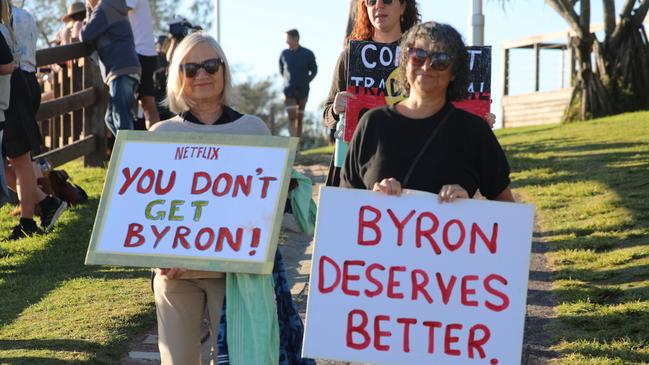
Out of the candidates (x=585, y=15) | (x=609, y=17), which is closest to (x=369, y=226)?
(x=585, y=15)

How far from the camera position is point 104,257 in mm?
4301

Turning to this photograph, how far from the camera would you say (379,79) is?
5.42 metres

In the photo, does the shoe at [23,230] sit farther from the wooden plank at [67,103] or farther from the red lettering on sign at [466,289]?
the red lettering on sign at [466,289]

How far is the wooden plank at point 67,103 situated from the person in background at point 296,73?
18.5 feet

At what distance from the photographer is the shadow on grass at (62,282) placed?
19.1 ft

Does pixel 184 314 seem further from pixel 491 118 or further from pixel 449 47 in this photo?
pixel 491 118

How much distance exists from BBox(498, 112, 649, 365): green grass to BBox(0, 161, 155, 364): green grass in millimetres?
2321

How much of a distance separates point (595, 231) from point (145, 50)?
4.42 meters

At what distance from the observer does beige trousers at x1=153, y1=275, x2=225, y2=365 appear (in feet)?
14.2

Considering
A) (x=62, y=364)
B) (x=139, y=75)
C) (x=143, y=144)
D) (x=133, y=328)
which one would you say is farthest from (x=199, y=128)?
(x=139, y=75)

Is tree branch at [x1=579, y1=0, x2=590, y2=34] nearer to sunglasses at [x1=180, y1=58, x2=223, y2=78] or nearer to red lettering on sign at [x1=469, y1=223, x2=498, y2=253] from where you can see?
sunglasses at [x1=180, y1=58, x2=223, y2=78]

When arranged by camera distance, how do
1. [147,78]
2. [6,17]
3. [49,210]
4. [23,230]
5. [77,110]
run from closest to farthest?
1. [6,17]
2. [23,230]
3. [49,210]
4. [147,78]
5. [77,110]

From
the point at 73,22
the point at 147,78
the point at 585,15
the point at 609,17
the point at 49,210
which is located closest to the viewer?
the point at 49,210

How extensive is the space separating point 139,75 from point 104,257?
19.6 feet
